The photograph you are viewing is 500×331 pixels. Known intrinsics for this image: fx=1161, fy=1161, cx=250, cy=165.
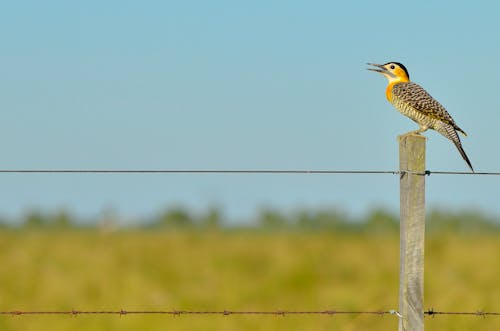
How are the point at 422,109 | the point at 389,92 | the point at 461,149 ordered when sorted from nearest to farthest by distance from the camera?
the point at 461,149 < the point at 422,109 < the point at 389,92

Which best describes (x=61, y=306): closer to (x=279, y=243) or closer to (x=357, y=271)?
(x=357, y=271)

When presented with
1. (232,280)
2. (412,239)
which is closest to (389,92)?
(412,239)

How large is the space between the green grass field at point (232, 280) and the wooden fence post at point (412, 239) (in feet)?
13.6

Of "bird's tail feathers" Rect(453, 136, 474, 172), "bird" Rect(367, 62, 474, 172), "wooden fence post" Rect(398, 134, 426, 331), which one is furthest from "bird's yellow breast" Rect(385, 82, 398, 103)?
"wooden fence post" Rect(398, 134, 426, 331)

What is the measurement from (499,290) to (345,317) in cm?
246

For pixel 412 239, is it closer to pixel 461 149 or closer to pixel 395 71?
pixel 461 149

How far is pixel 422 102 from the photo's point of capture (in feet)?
24.6

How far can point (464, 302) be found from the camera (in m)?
11.8

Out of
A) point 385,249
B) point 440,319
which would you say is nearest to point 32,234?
point 385,249

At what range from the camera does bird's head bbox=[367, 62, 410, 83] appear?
8039 mm

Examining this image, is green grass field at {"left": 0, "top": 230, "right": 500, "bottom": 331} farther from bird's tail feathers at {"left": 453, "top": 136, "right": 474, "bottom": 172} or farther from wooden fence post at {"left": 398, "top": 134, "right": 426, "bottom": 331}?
wooden fence post at {"left": 398, "top": 134, "right": 426, "bottom": 331}

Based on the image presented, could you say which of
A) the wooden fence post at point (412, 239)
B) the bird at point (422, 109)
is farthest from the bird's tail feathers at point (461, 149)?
the wooden fence post at point (412, 239)

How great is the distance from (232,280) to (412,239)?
8774 mm

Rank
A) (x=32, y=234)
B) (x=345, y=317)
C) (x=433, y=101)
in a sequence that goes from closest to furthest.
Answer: (x=433, y=101) < (x=345, y=317) < (x=32, y=234)
